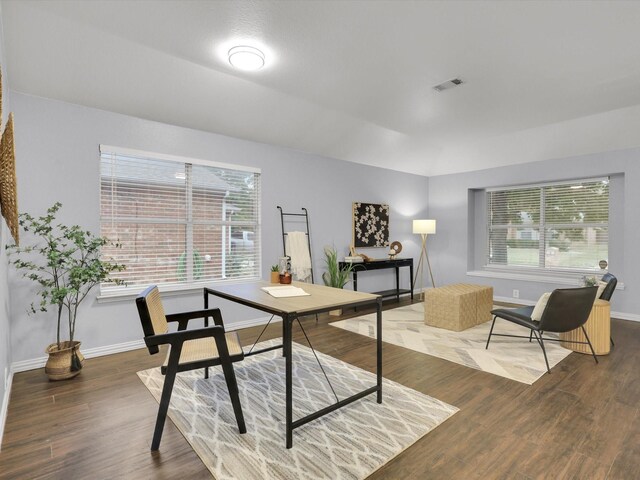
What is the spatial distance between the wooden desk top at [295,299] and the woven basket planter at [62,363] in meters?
1.36

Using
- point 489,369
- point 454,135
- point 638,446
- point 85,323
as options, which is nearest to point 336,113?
point 454,135

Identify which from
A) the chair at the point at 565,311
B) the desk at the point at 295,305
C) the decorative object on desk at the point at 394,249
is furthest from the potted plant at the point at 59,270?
the decorative object on desk at the point at 394,249

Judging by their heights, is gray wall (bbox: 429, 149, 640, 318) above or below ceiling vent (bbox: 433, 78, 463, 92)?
below

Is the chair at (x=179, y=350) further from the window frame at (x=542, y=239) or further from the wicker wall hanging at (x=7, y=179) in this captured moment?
the window frame at (x=542, y=239)

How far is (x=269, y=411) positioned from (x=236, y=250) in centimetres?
250

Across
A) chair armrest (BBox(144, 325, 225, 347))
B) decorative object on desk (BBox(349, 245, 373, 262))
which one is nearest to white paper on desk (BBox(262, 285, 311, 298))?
chair armrest (BBox(144, 325, 225, 347))

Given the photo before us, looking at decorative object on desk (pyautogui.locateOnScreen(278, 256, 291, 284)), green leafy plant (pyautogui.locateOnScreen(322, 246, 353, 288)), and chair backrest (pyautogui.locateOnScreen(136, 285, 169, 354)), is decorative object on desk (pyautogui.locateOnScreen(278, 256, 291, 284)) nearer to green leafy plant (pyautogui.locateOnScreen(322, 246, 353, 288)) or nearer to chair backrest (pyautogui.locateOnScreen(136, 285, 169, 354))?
chair backrest (pyautogui.locateOnScreen(136, 285, 169, 354))

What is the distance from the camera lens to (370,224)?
19.9 ft

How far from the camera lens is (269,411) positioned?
231 centimetres

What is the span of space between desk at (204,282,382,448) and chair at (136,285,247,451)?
305 millimetres

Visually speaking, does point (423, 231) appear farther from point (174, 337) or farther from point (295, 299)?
point (174, 337)

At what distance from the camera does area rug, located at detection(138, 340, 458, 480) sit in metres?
1.77

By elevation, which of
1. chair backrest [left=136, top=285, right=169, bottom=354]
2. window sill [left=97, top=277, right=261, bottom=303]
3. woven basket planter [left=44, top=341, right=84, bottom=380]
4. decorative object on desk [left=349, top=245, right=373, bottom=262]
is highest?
decorative object on desk [left=349, top=245, right=373, bottom=262]

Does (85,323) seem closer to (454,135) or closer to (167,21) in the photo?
(167,21)
